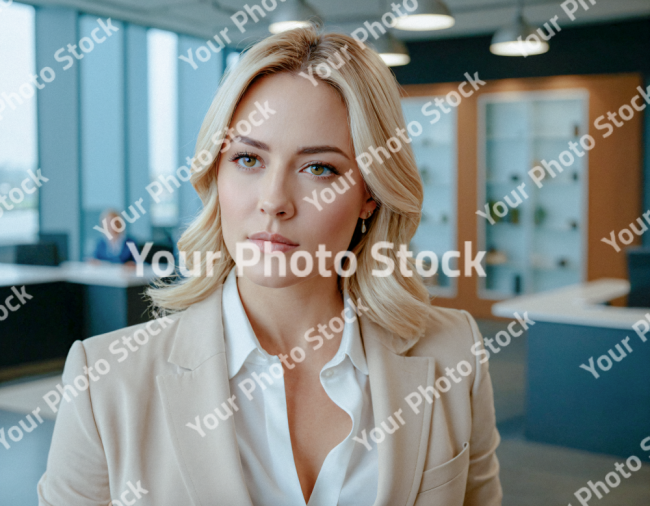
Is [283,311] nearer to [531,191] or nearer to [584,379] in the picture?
[584,379]

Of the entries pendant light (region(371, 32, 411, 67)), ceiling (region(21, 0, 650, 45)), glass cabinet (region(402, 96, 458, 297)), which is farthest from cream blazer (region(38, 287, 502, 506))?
glass cabinet (region(402, 96, 458, 297))

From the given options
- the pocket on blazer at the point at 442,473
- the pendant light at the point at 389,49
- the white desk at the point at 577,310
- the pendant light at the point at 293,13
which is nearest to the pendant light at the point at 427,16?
the pendant light at the point at 293,13

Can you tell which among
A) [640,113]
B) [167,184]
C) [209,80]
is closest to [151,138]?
[167,184]

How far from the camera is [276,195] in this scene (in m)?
1.12

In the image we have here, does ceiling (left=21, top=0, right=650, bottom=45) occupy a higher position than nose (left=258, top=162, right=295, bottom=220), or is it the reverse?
ceiling (left=21, top=0, right=650, bottom=45)

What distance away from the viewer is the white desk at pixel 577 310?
3.76 m

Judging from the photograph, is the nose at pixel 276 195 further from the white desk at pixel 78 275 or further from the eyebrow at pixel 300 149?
the white desk at pixel 78 275

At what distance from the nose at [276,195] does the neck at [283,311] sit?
0.20 metres

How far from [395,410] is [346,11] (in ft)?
21.6

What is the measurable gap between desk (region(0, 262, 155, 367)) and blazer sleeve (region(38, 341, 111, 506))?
13.9 feet

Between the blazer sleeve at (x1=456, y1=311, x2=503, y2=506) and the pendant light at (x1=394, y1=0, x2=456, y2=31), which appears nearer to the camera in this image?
the blazer sleeve at (x1=456, y1=311, x2=503, y2=506)

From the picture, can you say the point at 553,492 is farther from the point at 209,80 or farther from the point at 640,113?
the point at 209,80

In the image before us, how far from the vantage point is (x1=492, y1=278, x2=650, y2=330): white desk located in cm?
376

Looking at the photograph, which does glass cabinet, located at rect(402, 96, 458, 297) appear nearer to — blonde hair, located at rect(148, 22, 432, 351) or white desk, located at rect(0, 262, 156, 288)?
white desk, located at rect(0, 262, 156, 288)
